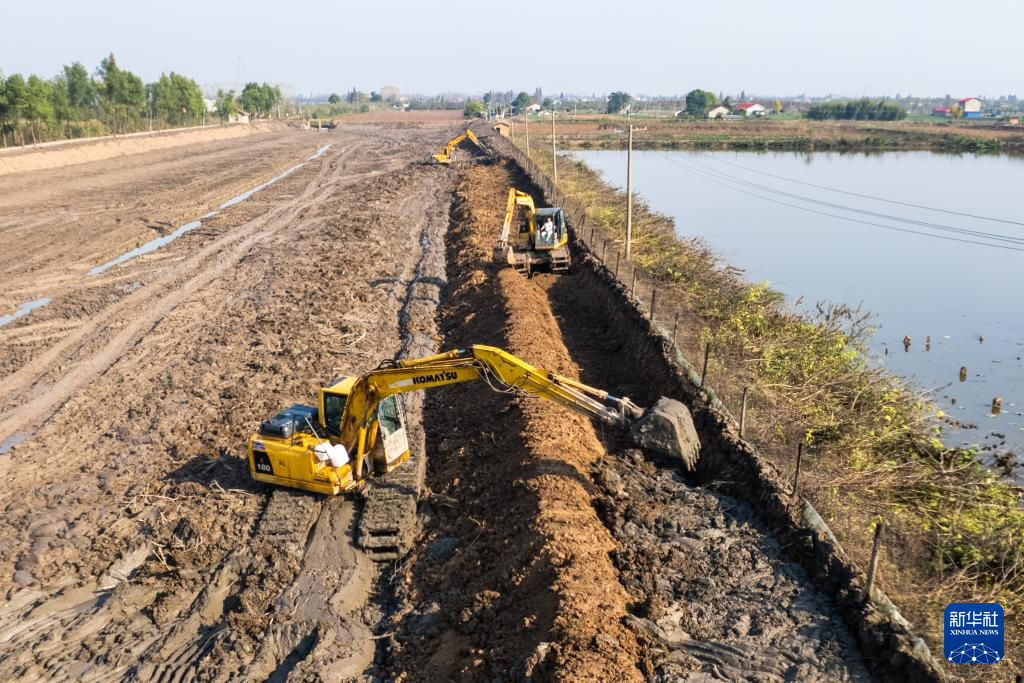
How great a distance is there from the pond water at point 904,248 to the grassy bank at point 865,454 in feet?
7.29

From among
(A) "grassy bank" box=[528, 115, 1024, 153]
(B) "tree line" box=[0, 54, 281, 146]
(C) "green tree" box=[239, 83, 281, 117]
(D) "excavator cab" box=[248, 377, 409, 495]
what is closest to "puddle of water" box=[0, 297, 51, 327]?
(D) "excavator cab" box=[248, 377, 409, 495]

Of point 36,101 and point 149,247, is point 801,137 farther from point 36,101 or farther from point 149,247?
point 149,247

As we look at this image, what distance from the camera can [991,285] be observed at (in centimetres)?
3133

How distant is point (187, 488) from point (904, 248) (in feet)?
118

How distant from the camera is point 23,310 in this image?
24391 mm

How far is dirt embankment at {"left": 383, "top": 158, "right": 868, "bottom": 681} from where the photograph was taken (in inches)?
357

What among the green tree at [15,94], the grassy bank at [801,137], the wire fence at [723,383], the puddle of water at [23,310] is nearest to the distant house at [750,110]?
the grassy bank at [801,137]

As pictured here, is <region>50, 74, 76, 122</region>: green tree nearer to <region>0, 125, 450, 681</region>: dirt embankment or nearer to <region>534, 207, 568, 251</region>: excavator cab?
<region>0, 125, 450, 681</region>: dirt embankment

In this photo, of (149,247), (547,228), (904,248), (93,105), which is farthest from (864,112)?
(149,247)

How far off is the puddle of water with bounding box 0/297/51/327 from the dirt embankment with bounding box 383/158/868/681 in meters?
15.2

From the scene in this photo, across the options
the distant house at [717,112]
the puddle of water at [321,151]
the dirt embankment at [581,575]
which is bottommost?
the dirt embankment at [581,575]

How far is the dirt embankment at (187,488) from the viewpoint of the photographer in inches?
408

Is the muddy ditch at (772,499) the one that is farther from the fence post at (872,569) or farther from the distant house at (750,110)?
the distant house at (750,110)

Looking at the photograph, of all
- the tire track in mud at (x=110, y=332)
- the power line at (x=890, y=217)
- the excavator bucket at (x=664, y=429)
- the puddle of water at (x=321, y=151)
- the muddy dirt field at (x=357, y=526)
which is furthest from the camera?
the puddle of water at (x=321, y=151)
